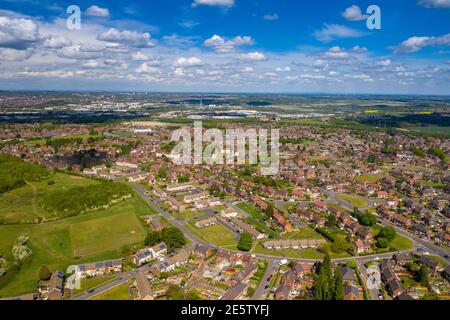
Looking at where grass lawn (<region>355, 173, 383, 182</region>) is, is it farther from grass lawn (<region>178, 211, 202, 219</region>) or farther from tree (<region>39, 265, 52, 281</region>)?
tree (<region>39, 265, 52, 281</region>)

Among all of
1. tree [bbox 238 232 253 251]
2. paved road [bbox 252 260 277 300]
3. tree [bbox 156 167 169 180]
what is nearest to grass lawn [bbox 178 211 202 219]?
tree [bbox 238 232 253 251]

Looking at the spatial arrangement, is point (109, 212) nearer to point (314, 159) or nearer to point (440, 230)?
point (440, 230)

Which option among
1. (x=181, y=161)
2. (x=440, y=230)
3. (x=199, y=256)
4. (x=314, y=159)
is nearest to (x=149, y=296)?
(x=199, y=256)

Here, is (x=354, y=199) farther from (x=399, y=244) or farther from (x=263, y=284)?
(x=263, y=284)

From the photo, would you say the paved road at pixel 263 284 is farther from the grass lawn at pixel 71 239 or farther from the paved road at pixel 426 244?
the paved road at pixel 426 244

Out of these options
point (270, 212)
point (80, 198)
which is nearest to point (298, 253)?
point (270, 212)

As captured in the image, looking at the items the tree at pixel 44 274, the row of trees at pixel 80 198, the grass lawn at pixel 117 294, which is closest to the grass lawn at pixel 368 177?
the row of trees at pixel 80 198
